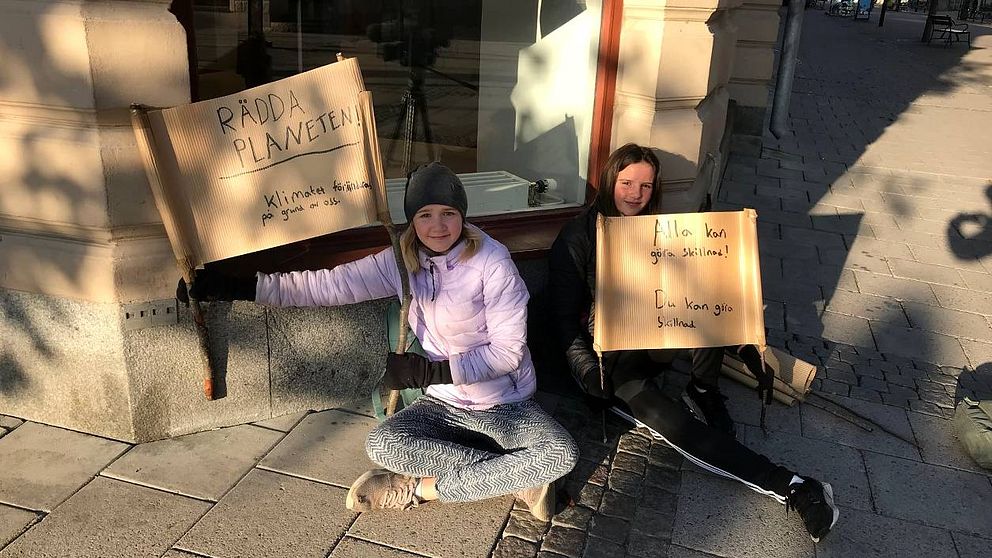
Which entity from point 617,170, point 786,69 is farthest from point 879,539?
point 786,69

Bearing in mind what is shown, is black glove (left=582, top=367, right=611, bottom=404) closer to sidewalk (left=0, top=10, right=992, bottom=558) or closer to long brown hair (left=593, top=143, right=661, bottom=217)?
sidewalk (left=0, top=10, right=992, bottom=558)

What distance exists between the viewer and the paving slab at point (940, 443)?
382cm

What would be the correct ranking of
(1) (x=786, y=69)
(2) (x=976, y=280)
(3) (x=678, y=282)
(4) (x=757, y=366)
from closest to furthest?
(3) (x=678, y=282)
(4) (x=757, y=366)
(2) (x=976, y=280)
(1) (x=786, y=69)

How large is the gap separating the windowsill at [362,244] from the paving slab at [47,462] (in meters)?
0.98

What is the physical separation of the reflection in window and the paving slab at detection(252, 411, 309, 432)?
4.07 ft

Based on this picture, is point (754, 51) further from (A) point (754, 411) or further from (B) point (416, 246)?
(B) point (416, 246)

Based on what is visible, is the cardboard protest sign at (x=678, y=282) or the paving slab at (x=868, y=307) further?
the paving slab at (x=868, y=307)

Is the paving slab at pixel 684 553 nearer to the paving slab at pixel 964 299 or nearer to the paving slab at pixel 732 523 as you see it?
the paving slab at pixel 732 523

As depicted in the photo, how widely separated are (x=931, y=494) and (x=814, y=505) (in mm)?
816

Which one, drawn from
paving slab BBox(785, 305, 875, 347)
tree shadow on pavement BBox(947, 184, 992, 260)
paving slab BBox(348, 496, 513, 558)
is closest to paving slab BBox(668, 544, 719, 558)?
paving slab BBox(348, 496, 513, 558)

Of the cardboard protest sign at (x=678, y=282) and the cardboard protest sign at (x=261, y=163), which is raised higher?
the cardboard protest sign at (x=261, y=163)

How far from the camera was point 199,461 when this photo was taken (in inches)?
136

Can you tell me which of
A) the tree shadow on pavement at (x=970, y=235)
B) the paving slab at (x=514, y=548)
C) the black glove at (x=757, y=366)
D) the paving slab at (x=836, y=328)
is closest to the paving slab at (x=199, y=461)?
the paving slab at (x=514, y=548)

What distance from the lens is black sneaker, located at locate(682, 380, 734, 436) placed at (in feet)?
12.8
